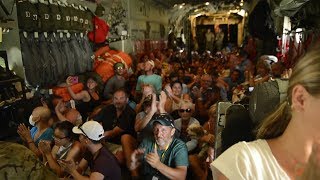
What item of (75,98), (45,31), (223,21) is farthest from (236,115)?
(223,21)

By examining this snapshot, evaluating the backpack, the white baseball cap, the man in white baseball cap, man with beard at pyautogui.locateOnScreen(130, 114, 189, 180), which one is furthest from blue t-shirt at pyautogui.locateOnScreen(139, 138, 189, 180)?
the backpack

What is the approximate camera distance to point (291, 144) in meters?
1.15

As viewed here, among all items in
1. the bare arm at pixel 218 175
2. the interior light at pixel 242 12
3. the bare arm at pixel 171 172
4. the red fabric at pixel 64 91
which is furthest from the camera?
the interior light at pixel 242 12

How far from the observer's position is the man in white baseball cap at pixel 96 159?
273cm

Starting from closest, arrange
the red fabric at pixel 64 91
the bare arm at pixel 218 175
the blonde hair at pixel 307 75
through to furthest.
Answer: the blonde hair at pixel 307 75 → the bare arm at pixel 218 175 → the red fabric at pixel 64 91

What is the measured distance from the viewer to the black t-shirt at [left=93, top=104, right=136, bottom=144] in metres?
4.18

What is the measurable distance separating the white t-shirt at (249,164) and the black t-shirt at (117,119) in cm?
309

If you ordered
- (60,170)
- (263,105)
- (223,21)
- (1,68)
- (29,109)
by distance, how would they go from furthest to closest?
(223,21), (29,109), (1,68), (60,170), (263,105)

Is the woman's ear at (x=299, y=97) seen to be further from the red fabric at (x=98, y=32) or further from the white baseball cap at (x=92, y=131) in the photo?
the red fabric at (x=98, y=32)

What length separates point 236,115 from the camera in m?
1.61

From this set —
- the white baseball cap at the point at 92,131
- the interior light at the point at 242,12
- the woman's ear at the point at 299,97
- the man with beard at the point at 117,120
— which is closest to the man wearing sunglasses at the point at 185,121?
the man with beard at the point at 117,120

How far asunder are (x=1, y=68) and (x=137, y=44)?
6221mm

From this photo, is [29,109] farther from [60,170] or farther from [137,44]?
[137,44]

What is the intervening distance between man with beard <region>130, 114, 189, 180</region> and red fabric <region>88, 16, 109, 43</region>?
4349mm
